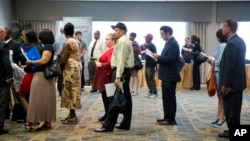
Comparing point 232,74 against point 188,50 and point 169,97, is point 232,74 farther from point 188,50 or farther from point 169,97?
point 188,50

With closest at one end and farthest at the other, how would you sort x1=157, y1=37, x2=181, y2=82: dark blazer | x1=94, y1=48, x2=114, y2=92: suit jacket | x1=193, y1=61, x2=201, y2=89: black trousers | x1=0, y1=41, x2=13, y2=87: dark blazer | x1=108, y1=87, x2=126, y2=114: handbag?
x1=0, y1=41, x2=13, y2=87: dark blazer, x1=108, y1=87, x2=126, y2=114: handbag, x1=94, y1=48, x2=114, y2=92: suit jacket, x1=157, y1=37, x2=181, y2=82: dark blazer, x1=193, y1=61, x2=201, y2=89: black trousers

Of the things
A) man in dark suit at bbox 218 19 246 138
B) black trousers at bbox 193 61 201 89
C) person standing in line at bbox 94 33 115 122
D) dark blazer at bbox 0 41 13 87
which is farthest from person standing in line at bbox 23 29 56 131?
black trousers at bbox 193 61 201 89

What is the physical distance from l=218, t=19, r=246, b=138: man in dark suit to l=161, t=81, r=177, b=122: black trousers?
3.46 ft

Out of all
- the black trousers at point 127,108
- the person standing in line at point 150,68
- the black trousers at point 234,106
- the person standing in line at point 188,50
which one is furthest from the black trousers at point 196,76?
the black trousers at point 234,106

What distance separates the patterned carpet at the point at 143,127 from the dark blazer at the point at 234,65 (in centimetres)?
83

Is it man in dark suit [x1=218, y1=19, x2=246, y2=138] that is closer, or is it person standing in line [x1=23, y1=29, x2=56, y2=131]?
man in dark suit [x1=218, y1=19, x2=246, y2=138]

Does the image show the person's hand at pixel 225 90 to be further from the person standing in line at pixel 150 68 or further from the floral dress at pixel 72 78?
the person standing in line at pixel 150 68

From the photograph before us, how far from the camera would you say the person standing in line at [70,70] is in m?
4.81

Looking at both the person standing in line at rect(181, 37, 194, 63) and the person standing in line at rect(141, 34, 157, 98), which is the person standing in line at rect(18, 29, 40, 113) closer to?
the person standing in line at rect(141, 34, 157, 98)

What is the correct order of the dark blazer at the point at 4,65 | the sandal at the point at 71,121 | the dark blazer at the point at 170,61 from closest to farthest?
the dark blazer at the point at 4,65 < the dark blazer at the point at 170,61 < the sandal at the point at 71,121

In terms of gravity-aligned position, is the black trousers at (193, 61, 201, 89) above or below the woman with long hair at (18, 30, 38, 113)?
below

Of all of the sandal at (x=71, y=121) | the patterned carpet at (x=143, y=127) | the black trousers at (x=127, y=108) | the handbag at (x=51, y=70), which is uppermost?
the handbag at (x=51, y=70)

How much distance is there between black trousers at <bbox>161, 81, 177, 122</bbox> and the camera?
500cm

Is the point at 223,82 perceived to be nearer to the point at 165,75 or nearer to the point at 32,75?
the point at 165,75
